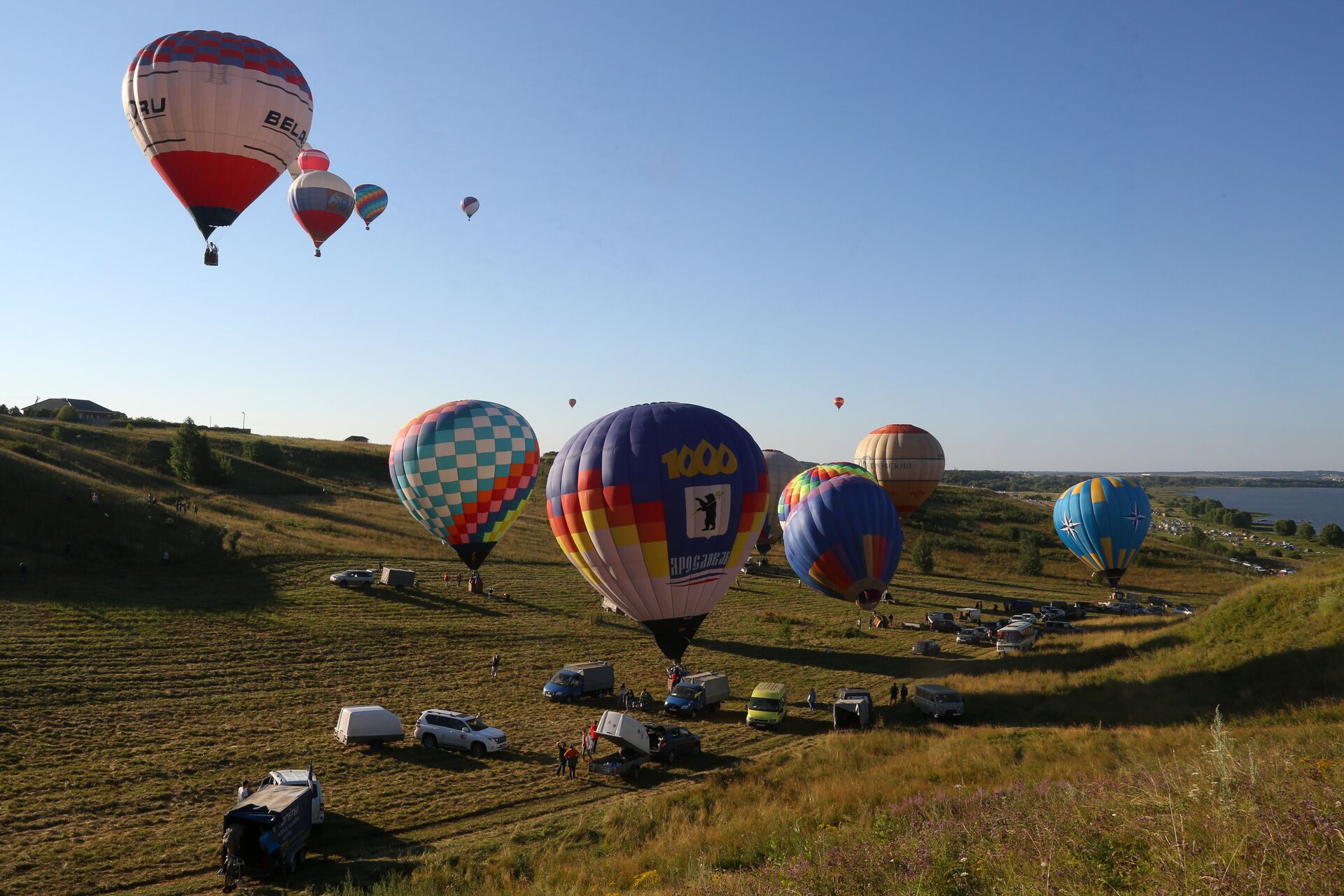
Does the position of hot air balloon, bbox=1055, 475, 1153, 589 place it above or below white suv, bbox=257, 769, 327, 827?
above

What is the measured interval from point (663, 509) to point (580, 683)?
7216 mm

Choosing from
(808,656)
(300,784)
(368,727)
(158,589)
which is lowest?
(808,656)

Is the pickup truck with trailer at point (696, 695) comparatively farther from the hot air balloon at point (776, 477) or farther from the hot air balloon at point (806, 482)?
the hot air balloon at point (776, 477)

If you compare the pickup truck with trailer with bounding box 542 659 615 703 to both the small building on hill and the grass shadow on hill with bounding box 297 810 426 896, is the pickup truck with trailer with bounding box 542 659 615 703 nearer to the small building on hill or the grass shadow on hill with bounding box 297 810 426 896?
the grass shadow on hill with bounding box 297 810 426 896

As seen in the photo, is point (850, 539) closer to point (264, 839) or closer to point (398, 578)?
point (398, 578)

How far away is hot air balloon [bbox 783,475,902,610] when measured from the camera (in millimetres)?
32688

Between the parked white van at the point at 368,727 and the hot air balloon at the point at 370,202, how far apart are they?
131 ft

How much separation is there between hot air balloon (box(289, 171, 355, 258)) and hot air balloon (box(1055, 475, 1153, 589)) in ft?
138

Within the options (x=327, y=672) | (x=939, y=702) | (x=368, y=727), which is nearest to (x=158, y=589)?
(x=327, y=672)

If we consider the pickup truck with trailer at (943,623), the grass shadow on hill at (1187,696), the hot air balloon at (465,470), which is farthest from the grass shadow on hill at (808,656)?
the hot air balloon at (465,470)

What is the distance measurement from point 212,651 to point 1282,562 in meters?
82.7

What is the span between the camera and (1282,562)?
72.2m

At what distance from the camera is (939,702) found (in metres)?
22.0

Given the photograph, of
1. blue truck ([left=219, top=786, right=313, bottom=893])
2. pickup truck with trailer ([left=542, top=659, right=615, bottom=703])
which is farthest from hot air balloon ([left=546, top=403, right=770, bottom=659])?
blue truck ([left=219, top=786, right=313, bottom=893])
